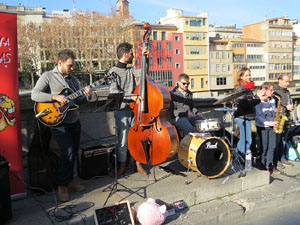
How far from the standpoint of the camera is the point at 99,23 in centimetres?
4747

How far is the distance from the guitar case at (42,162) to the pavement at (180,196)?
0.17 metres

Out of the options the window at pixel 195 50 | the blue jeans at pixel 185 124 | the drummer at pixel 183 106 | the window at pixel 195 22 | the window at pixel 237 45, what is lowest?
the blue jeans at pixel 185 124

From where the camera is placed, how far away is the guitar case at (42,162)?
4191mm

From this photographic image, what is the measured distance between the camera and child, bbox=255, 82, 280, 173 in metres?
5.43

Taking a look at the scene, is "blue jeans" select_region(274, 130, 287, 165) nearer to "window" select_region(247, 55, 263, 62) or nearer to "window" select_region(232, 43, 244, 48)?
"window" select_region(232, 43, 244, 48)

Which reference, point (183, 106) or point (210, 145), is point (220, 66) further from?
point (210, 145)

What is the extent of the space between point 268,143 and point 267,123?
42cm

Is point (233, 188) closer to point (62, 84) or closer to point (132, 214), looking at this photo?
point (132, 214)

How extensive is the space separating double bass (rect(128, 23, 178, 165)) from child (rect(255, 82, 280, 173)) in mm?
2071

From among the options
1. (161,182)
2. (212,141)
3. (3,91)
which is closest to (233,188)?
(212,141)

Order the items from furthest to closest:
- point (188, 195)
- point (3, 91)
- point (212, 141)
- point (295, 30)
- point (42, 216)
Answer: point (295, 30)
point (212, 141)
point (188, 195)
point (3, 91)
point (42, 216)

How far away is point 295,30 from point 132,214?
89144 millimetres

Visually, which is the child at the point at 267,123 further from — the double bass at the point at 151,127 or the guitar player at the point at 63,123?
the guitar player at the point at 63,123

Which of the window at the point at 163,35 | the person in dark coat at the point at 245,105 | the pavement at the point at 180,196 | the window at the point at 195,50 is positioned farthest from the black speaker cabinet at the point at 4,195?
the window at the point at 195,50
